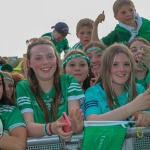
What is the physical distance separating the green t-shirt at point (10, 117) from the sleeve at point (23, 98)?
15 cm

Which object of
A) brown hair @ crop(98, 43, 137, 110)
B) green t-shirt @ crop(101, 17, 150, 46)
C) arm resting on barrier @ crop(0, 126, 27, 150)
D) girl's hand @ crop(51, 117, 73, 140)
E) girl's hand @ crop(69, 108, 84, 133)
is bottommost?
arm resting on barrier @ crop(0, 126, 27, 150)

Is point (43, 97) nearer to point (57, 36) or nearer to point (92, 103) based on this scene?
point (92, 103)

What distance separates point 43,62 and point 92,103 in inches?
26.3

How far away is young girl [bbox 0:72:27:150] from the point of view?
3.40m

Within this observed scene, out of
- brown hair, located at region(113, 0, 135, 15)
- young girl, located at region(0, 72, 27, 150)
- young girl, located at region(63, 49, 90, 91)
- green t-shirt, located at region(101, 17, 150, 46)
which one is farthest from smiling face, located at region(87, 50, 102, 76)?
young girl, located at region(0, 72, 27, 150)

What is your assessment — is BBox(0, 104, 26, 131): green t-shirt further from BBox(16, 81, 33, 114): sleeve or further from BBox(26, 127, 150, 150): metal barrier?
BBox(26, 127, 150, 150): metal barrier

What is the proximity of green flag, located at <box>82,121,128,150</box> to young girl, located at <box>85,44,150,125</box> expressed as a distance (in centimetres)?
50

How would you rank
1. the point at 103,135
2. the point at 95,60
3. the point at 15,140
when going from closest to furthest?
the point at 103,135 → the point at 15,140 → the point at 95,60

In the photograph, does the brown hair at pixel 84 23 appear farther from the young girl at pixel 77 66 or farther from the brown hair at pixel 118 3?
the young girl at pixel 77 66

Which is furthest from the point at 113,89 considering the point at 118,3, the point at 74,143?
the point at 118,3

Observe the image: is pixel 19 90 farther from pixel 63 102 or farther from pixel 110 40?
pixel 110 40

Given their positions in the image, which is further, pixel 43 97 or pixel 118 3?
pixel 118 3

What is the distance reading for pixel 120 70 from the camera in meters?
4.21

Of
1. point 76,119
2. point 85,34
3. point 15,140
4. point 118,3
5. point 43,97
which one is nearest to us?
point 76,119
